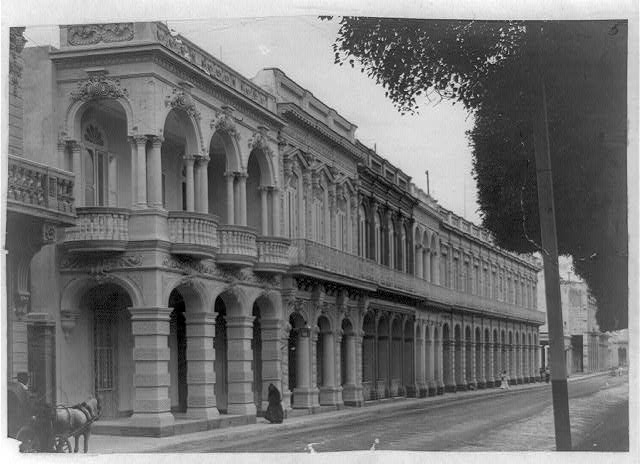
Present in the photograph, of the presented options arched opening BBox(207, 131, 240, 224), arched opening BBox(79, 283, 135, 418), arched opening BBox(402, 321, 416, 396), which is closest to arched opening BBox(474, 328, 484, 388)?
arched opening BBox(402, 321, 416, 396)

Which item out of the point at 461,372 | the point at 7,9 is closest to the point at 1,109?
the point at 7,9

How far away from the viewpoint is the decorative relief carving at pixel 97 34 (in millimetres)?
23141

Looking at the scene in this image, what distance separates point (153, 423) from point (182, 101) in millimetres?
6290

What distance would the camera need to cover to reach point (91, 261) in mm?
23953

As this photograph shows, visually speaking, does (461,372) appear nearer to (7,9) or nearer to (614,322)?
(614,322)

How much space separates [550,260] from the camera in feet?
56.3

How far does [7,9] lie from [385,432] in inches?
326

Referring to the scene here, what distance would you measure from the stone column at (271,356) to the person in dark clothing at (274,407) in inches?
24.6

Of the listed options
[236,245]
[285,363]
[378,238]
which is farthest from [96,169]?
[378,238]

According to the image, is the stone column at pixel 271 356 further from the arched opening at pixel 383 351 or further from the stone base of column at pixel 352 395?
the arched opening at pixel 383 351

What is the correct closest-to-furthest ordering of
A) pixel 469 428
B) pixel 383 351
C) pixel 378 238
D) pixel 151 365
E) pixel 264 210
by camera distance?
pixel 469 428 < pixel 151 365 < pixel 264 210 < pixel 378 238 < pixel 383 351

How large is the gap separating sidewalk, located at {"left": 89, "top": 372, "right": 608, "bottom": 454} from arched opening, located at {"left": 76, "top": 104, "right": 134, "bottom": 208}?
15.8ft

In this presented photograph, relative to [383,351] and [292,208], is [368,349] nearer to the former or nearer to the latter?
[383,351]

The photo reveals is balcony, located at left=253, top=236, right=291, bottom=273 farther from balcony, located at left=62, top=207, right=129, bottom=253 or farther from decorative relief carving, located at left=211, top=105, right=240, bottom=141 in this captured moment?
balcony, located at left=62, top=207, right=129, bottom=253
